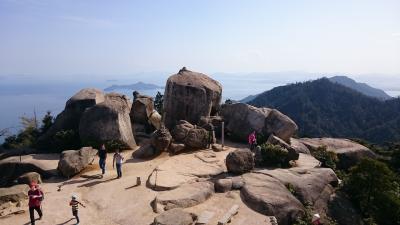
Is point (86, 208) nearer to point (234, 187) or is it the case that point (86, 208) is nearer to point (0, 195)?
point (0, 195)

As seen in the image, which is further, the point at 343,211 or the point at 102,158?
the point at 102,158

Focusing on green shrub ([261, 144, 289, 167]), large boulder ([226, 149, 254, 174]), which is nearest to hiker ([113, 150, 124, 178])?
large boulder ([226, 149, 254, 174])

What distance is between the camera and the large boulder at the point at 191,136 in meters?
30.6

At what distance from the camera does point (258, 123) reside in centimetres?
3453

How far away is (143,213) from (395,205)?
15162 mm

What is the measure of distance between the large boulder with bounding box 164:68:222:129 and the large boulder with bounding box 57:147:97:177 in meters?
10.9

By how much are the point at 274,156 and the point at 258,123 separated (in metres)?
7.28

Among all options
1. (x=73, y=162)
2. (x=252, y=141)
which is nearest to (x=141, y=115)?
(x=252, y=141)

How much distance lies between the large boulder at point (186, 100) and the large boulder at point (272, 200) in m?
13.8

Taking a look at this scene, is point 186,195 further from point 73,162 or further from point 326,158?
point 326,158

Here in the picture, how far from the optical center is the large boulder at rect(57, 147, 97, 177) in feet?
83.0

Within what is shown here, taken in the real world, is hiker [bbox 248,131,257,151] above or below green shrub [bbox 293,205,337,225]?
above

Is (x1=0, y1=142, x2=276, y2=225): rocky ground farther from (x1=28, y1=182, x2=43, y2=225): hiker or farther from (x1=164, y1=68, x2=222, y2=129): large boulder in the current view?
(x1=164, y1=68, x2=222, y2=129): large boulder

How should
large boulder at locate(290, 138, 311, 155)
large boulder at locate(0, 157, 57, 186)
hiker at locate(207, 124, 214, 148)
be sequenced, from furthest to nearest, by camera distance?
large boulder at locate(290, 138, 311, 155)
hiker at locate(207, 124, 214, 148)
large boulder at locate(0, 157, 57, 186)
